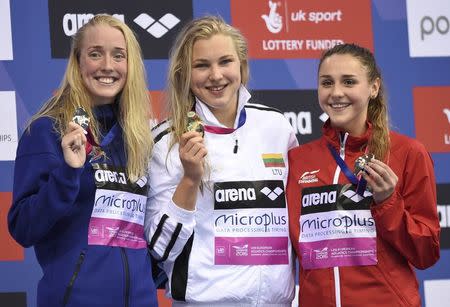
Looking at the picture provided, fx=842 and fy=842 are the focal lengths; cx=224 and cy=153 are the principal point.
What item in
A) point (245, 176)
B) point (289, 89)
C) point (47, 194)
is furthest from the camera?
point (289, 89)

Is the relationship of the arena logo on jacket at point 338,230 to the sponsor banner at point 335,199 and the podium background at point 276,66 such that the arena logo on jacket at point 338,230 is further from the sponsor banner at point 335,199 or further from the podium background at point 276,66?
the podium background at point 276,66

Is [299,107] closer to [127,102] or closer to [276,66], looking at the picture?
[276,66]

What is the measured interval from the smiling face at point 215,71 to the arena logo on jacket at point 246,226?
26 cm

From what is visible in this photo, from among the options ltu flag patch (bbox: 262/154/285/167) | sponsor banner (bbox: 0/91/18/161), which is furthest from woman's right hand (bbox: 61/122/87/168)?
sponsor banner (bbox: 0/91/18/161)

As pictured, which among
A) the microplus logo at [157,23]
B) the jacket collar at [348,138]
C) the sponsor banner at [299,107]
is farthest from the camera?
the sponsor banner at [299,107]

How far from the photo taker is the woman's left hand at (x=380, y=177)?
2562 millimetres

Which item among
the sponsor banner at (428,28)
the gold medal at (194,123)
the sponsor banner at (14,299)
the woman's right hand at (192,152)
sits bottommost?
the sponsor banner at (14,299)

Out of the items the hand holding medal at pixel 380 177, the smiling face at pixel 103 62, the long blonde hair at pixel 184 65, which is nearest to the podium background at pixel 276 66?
the long blonde hair at pixel 184 65

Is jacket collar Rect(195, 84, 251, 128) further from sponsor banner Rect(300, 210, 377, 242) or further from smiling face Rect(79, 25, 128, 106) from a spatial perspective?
sponsor banner Rect(300, 210, 377, 242)

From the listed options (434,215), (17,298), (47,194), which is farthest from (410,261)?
(17,298)

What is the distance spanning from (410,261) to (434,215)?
0.17 m

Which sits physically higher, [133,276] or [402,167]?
[402,167]

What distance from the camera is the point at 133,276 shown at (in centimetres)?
260

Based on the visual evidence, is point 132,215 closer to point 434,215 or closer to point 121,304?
point 121,304
